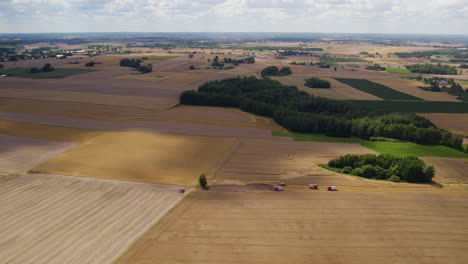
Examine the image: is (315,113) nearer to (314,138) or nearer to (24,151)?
(314,138)

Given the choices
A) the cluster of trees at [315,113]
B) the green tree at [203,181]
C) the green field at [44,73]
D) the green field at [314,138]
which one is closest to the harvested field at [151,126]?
the green field at [314,138]

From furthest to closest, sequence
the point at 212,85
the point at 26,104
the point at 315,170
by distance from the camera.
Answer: the point at 212,85 → the point at 26,104 → the point at 315,170

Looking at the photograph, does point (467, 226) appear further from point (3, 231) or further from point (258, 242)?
point (3, 231)

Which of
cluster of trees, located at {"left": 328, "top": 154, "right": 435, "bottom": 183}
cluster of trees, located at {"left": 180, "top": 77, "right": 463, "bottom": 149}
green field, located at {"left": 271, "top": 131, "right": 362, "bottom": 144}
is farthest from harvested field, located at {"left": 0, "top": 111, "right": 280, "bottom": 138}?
cluster of trees, located at {"left": 328, "top": 154, "right": 435, "bottom": 183}

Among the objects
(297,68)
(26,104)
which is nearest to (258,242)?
(26,104)

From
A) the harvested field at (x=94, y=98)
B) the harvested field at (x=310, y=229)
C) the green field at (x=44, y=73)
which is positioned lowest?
the harvested field at (x=310, y=229)

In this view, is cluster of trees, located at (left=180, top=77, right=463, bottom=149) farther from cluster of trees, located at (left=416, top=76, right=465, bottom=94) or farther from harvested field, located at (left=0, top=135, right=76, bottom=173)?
cluster of trees, located at (left=416, top=76, right=465, bottom=94)

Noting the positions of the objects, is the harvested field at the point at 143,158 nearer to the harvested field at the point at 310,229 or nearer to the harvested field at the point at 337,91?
the harvested field at the point at 310,229
